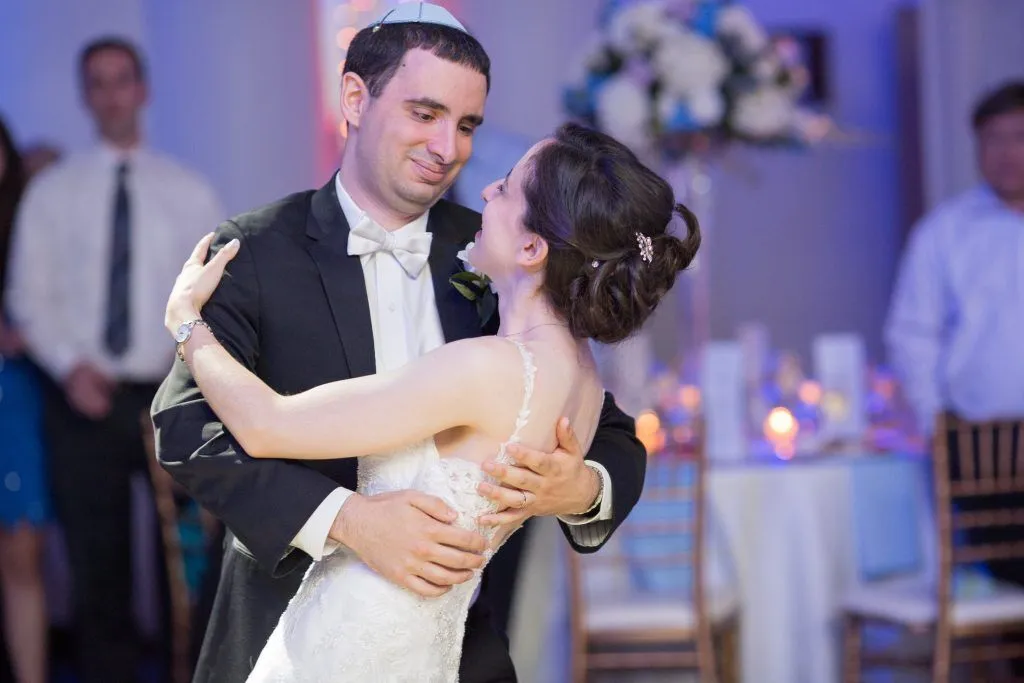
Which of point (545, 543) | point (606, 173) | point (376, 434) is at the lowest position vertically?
point (545, 543)

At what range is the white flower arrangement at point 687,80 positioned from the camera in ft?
15.0

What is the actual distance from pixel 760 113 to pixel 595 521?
2.75m

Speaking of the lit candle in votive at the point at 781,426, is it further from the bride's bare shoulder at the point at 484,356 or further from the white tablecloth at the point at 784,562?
the bride's bare shoulder at the point at 484,356

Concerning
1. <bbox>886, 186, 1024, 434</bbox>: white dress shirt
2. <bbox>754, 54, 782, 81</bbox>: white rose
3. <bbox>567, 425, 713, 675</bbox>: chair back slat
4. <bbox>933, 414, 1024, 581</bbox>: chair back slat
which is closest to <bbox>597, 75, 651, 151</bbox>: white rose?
<bbox>754, 54, 782, 81</bbox>: white rose

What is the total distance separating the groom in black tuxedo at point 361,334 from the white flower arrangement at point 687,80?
7.88ft

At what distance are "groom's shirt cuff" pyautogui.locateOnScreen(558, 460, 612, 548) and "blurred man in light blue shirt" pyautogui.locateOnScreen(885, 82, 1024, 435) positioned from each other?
2609 mm

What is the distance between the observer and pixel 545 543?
13.6 ft

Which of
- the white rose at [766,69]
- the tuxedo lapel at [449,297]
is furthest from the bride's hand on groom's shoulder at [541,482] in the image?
the white rose at [766,69]

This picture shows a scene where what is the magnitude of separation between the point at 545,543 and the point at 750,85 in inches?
69.4

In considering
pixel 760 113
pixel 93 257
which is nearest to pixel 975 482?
pixel 760 113

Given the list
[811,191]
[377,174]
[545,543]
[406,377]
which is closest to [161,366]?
[545,543]

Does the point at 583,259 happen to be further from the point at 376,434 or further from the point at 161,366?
the point at 161,366

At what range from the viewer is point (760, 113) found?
4.60m

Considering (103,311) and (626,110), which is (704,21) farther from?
(103,311)
